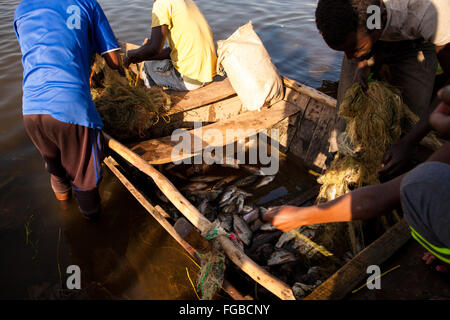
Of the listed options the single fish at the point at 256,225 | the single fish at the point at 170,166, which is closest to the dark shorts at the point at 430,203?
the single fish at the point at 256,225

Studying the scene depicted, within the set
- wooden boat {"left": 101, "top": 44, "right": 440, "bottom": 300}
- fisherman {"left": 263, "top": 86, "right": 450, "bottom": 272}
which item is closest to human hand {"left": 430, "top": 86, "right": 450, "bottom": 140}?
fisherman {"left": 263, "top": 86, "right": 450, "bottom": 272}

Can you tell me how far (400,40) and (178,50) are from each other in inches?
119

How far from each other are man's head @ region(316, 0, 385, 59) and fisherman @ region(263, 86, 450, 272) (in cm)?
115

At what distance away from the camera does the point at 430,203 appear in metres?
1.45

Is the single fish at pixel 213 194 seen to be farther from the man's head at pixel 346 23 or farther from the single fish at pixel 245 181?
the man's head at pixel 346 23

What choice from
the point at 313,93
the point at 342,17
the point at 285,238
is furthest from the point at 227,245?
the point at 313,93

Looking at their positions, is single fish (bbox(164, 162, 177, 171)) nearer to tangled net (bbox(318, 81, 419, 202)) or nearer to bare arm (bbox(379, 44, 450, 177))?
tangled net (bbox(318, 81, 419, 202))

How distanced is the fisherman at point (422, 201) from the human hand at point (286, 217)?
4cm

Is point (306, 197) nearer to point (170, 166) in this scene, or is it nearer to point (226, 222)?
point (226, 222)

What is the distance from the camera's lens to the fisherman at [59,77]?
9.62 ft

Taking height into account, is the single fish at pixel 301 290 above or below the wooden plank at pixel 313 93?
below

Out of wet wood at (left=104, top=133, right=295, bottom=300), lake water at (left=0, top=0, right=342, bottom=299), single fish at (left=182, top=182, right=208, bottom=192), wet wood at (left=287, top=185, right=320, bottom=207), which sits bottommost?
lake water at (left=0, top=0, right=342, bottom=299)

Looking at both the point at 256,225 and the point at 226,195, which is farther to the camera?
the point at 226,195

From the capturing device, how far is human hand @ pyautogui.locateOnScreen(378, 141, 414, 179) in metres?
2.76
